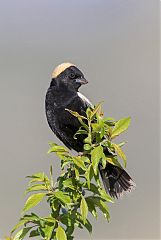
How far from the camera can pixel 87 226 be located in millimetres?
1358

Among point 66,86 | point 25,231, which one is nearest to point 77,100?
point 66,86

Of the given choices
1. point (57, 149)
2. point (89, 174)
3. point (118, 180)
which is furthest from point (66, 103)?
point (89, 174)

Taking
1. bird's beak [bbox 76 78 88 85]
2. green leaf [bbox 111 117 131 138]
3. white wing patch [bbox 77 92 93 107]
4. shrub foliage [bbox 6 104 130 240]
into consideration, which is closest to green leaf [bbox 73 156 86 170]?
shrub foliage [bbox 6 104 130 240]

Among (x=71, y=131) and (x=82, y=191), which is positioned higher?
(x=71, y=131)

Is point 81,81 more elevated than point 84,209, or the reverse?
point 81,81

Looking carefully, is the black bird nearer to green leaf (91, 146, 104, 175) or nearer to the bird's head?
the bird's head

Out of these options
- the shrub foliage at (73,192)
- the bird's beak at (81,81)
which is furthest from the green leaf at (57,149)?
the bird's beak at (81,81)

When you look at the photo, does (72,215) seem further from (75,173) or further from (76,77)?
(76,77)

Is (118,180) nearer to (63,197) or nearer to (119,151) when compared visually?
(119,151)

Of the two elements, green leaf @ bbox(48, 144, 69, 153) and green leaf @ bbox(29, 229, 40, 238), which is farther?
green leaf @ bbox(48, 144, 69, 153)

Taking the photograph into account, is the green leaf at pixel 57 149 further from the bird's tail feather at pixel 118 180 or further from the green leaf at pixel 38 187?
the bird's tail feather at pixel 118 180

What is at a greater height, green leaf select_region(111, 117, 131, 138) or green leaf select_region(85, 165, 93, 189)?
green leaf select_region(111, 117, 131, 138)

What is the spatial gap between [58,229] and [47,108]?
1.46 m

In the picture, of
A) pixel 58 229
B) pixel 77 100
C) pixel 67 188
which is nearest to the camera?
pixel 58 229
